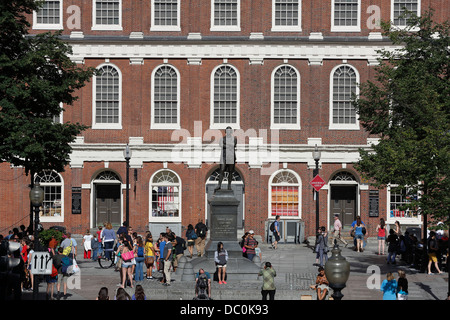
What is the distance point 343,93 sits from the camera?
43.0 meters

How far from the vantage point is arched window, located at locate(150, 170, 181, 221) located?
141ft

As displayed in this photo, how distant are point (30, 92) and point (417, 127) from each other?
14782 millimetres

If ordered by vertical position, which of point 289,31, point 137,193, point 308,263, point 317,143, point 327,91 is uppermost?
point 289,31

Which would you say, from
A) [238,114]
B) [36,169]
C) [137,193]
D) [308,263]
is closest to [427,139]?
[308,263]

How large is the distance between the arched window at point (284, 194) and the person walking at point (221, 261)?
17.0 meters

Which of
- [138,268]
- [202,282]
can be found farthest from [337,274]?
[138,268]

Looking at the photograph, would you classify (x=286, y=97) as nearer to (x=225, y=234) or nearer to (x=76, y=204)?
(x=76, y=204)

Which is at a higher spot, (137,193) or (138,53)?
(138,53)

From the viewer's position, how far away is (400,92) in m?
30.6

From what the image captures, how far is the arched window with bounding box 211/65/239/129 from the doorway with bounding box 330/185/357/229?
6833 mm

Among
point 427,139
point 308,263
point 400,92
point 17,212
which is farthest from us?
point 17,212

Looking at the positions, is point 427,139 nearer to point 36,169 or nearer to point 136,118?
point 36,169
